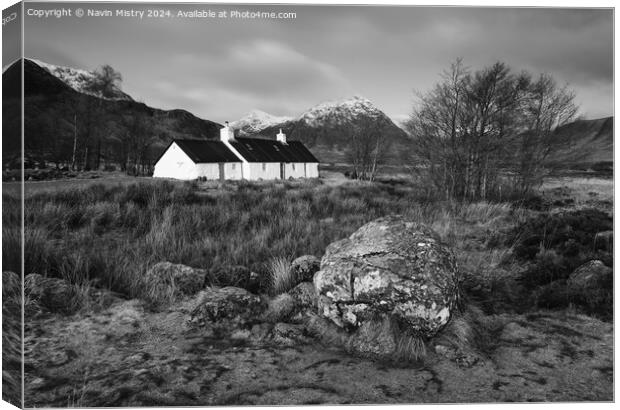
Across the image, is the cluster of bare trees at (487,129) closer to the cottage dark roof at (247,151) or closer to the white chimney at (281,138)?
the cottage dark roof at (247,151)

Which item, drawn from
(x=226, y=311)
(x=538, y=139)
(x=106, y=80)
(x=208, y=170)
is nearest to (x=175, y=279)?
(x=226, y=311)

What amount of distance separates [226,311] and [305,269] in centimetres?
126

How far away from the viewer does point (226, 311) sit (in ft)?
11.6

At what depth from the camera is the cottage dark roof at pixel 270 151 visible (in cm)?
2572

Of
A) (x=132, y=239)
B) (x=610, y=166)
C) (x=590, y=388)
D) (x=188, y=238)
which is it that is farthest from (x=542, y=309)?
(x=132, y=239)

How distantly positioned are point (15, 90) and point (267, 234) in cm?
383

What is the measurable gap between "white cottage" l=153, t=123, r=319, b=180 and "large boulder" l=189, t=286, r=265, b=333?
58.9 feet

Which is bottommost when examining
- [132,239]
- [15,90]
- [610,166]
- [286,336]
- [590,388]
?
[590,388]

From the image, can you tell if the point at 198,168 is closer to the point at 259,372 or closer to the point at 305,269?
the point at 305,269

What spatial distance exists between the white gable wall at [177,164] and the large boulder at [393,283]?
20.6 metres

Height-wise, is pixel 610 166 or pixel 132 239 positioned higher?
pixel 610 166

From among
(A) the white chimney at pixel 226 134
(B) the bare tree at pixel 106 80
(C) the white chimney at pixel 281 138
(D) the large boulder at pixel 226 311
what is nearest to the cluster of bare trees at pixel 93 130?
(B) the bare tree at pixel 106 80

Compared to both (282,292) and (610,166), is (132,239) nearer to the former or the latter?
(282,292)

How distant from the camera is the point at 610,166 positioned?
3953mm
